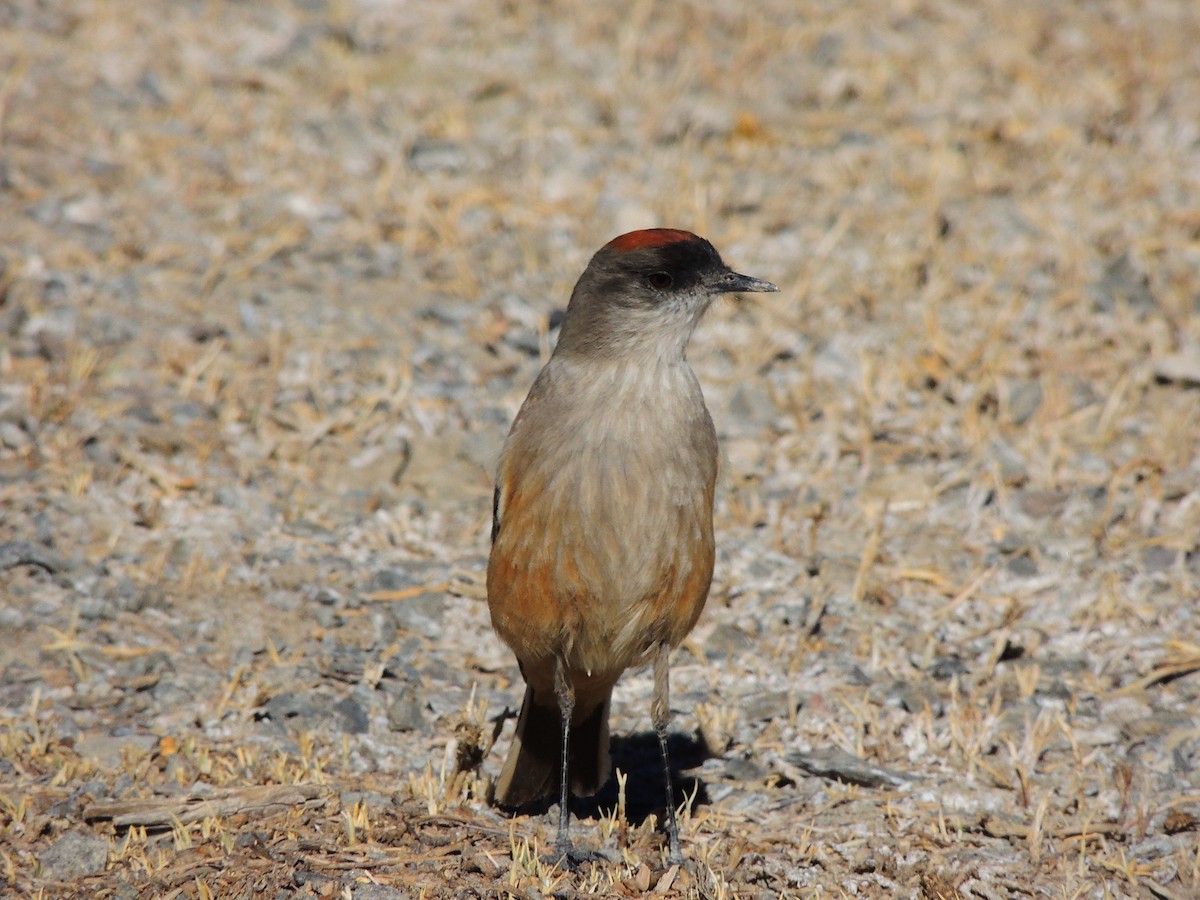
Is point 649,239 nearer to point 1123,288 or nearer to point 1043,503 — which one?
point 1043,503

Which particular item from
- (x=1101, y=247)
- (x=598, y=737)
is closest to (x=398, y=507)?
(x=598, y=737)

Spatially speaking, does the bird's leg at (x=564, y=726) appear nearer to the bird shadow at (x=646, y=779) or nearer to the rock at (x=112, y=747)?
the bird shadow at (x=646, y=779)

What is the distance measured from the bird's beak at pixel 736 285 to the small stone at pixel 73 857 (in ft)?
10.1

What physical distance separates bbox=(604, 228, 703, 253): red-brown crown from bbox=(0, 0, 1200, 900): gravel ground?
1954mm

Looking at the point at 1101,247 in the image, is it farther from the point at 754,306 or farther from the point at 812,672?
the point at 812,672

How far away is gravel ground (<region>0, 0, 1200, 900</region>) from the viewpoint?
5312 millimetres

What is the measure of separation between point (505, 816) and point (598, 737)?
50cm

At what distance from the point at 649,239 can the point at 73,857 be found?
121 inches

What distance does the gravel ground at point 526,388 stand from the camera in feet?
17.4

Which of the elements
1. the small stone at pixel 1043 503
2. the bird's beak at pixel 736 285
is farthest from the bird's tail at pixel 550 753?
the small stone at pixel 1043 503

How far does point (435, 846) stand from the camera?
16.1 ft

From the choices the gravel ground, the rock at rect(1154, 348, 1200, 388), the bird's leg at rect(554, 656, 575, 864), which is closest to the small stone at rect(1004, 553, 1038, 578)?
the gravel ground

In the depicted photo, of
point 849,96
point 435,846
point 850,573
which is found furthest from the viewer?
point 849,96

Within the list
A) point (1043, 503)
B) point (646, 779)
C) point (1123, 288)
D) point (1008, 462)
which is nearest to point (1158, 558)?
point (1043, 503)
